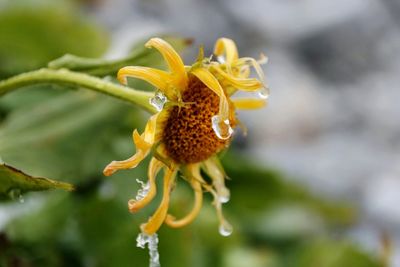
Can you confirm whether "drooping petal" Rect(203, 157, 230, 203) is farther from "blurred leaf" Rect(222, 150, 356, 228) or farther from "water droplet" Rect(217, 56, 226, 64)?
"blurred leaf" Rect(222, 150, 356, 228)

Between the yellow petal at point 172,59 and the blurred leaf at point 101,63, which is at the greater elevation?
the blurred leaf at point 101,63

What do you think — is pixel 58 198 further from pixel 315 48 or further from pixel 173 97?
pixel 315 48

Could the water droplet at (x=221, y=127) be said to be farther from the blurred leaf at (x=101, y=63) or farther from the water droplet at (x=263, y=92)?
the blurred leaf at (x=101, y=63)

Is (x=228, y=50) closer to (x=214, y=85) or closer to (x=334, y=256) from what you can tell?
(x=214, y=85)

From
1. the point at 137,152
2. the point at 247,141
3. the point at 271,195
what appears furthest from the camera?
the point at 247,141

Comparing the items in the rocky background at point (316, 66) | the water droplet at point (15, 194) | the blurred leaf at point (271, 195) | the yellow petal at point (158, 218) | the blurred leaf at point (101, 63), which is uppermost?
the rocky background at point (316, 66)

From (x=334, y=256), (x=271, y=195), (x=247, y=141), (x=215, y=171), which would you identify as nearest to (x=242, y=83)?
(x=215, y=171)

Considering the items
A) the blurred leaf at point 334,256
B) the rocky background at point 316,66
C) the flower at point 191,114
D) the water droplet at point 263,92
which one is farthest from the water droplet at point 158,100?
the rocky background at point 316,66
